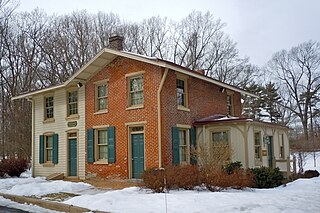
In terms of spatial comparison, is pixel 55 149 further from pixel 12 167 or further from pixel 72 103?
pixel 12 167

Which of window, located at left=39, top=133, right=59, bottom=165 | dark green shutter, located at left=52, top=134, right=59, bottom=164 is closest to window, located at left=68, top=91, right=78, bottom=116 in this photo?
dark green shutter, located at left=52, top=134, right=59, bottom=164

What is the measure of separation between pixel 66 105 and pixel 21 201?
812cm

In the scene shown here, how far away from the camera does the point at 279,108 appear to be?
165ft

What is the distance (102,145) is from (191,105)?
16.2ft

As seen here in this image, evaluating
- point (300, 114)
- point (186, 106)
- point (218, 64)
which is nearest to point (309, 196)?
point (186, 106)

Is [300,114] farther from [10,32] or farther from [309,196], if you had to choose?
[309,196]

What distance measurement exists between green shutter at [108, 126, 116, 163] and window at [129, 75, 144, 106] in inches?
64.4

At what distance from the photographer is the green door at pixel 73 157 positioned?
19312mm

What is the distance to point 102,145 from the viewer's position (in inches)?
717

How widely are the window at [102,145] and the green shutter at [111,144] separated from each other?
621mm

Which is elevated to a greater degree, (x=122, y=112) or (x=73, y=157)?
(x=122, y=112)

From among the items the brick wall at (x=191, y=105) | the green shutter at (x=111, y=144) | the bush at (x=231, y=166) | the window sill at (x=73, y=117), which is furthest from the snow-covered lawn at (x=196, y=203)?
the window sill at (x=73, y=117)

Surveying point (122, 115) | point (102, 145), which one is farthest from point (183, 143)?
point (102, 145)

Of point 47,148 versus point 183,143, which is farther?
point 47,148
